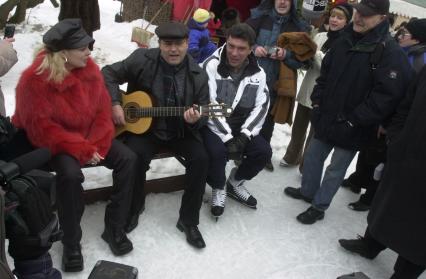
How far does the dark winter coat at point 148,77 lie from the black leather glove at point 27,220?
1.65 m

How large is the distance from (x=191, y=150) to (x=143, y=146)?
405 mm

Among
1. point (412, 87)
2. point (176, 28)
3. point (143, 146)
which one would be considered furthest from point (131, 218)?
point (412, 87)

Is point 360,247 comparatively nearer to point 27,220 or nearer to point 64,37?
point 27,220

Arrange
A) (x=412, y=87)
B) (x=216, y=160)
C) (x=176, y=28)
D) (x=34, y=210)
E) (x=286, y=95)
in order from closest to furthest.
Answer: (x=34, y=210), (x=412, y=87), (x=176, y=28), (x=216, y=160), (x=286, y=95)

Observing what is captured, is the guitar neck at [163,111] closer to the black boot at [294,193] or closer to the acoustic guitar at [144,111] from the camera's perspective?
the acoustic guitar at [144,111]

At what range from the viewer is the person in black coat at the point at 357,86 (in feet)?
10.5

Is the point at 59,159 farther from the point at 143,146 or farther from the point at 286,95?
the point at 286,95

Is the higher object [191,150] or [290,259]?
[191,150]

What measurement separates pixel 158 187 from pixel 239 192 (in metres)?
0.82

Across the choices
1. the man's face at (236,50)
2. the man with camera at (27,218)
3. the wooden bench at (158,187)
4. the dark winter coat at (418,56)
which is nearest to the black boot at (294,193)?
the wooden bench at (158,187)

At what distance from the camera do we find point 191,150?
3.48m

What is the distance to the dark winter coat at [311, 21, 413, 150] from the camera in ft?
10.5

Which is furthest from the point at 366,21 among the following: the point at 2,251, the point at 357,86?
the point at 2,251

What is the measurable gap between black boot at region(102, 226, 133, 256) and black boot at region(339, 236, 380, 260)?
6.32 feet
